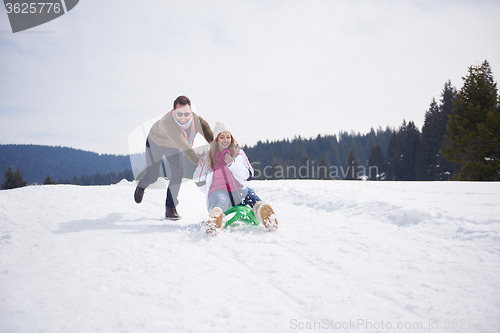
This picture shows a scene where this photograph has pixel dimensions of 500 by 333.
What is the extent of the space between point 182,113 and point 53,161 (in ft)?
693

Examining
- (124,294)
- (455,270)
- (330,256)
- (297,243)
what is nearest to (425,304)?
(455,270)

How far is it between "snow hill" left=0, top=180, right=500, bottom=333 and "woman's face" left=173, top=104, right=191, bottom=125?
60.7 inches

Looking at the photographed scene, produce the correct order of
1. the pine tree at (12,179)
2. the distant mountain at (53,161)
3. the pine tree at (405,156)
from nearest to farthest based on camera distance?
1. the pine tree at (12,179)
2. the pine tree at (405,156)
3. the distant mountain at (53,161)

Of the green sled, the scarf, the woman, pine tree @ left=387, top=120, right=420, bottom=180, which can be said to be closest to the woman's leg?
the woman

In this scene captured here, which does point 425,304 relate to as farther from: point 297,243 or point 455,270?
point 297,243

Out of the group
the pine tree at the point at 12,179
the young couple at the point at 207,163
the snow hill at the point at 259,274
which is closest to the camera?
the snow hill at the point at 259,274

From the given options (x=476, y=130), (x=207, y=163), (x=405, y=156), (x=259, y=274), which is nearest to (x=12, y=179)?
(x=207, y=163)

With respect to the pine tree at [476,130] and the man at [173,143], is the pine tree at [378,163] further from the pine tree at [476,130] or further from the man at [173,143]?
the man at [173,143]

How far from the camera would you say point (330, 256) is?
2.46m

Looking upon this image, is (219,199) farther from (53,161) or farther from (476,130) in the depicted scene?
(53,161)

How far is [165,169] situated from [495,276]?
412 centimetres

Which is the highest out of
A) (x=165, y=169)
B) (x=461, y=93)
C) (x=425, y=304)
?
(x=461, y=93)

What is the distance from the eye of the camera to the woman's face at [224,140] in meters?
3.93

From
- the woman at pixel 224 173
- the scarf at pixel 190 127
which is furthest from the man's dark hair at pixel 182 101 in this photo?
the woman at pixel 224 173
